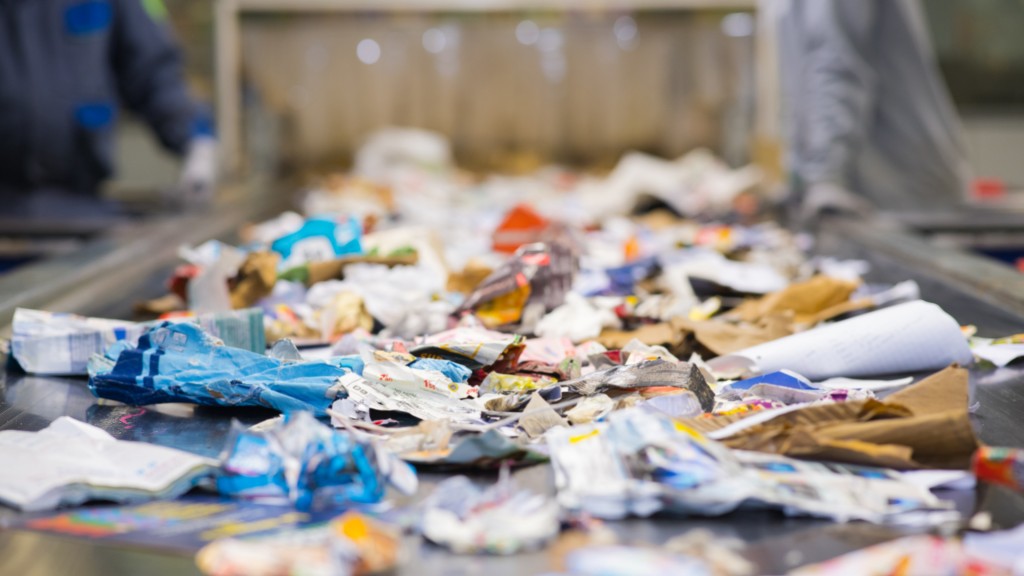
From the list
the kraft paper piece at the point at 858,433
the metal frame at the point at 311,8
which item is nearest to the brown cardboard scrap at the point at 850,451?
the kraft paper piece at the point at 858,433

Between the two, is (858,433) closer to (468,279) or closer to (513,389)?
(513,389)

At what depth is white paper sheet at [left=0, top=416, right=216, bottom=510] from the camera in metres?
1.21

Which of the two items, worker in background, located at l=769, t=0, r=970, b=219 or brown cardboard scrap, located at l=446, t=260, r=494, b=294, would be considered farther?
worker in background, located at l=769, t=0, r=970, b=219

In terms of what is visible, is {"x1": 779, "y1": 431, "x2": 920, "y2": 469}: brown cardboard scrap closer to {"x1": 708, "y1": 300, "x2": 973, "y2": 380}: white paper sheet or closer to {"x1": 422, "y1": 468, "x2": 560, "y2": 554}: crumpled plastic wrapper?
{"x1": 422, "y1": 468, "x2": 560, "y2": 554}: crumpled plastic wrapper

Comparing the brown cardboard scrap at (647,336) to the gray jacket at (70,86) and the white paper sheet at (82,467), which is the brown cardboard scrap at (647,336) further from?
the gray jacket at (70,86)

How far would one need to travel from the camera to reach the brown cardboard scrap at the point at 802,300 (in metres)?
2.12

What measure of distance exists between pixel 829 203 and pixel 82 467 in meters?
3.13

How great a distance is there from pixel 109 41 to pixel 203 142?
54 cm

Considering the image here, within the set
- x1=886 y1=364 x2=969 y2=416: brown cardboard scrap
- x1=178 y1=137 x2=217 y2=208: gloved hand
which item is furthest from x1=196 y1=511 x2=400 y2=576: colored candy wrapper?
x1=178 y1=137 x2=217 y2=208: gloved hand

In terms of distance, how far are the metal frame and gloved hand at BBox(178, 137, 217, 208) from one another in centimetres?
158

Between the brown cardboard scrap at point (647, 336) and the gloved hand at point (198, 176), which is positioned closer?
the brown cardboard scrap at point (647, 336)

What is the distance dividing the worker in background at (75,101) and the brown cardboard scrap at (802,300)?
2.73 metres

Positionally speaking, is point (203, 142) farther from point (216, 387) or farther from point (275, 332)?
point (216, 387)

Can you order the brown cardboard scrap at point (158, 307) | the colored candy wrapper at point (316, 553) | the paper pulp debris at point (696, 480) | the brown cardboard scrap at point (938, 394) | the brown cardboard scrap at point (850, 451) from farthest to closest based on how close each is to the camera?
the brown cardboard scrap at point (158, 307), the brown cardboard scrap at point (938, 394), the brown cardboard scrap at point (850, 451), the paper pulp debris at point (696, 480), the colored candy wrapper at point (316, 553)
